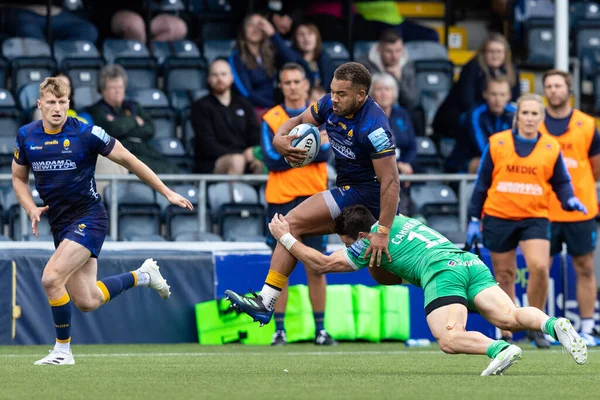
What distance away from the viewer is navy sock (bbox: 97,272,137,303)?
9828 mm

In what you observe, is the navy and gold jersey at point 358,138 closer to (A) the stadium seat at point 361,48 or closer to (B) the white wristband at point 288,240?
(B) the white wristband at point 288,240

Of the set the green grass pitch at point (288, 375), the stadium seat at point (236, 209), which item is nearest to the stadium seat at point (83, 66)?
the stadium seat at point (236, 209)

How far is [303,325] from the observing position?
12312 mm

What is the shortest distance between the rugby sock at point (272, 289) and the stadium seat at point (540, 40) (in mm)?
9154

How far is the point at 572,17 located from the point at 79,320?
909cm

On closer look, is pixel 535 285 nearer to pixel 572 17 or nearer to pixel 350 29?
pixel 350 29

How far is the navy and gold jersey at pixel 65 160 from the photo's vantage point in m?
9.32

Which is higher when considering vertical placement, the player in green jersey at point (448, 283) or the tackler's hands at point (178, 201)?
the tackler's hands at point (178, 201)

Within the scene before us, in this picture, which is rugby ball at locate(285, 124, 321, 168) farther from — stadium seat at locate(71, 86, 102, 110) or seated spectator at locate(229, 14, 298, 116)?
stadium seat at locate(71, 86, 102, 110)

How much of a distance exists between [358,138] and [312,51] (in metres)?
6.33

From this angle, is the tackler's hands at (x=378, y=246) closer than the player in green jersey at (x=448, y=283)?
No

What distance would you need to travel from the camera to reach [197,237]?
1288 centimetres

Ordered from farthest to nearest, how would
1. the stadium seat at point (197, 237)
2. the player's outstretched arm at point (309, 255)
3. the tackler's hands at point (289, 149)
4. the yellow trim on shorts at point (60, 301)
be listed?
the stadium seat at point (197, 237) < the yellow trim on shorts at point (60, 301) < the tackler's hands at point (289, 149) < the player's outstretched arm at point (309, 255)

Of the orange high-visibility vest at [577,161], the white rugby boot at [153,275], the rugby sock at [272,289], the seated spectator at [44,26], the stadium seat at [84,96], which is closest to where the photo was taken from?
the rugby sock at [272,289]
